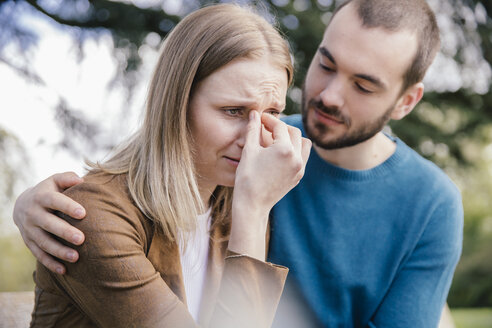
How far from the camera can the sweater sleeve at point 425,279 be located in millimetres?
2238

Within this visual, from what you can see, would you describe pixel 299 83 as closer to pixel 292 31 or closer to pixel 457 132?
pixel 292 31

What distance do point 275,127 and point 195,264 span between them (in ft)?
2.17

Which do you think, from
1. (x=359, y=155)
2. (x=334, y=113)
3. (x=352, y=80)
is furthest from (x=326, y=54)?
(x=359, y=155)

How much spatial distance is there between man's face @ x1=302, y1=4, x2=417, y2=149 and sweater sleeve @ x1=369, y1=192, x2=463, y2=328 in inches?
22.0

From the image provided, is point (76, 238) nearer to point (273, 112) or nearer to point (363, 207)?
point (273, 112)

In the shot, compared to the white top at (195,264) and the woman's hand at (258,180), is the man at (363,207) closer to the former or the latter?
the white top at (195,264)

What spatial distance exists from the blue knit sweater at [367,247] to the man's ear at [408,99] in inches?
14.7

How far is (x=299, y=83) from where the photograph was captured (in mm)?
4305

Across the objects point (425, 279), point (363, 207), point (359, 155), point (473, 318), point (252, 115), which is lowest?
Result: point (473, 318)

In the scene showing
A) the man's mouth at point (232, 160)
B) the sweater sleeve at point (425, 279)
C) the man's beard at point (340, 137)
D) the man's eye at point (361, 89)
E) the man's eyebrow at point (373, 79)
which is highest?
the man's eyebrow at point (373, 79)

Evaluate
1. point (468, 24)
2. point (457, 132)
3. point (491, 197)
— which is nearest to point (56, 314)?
point (457, 132)

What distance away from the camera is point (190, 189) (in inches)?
72.7

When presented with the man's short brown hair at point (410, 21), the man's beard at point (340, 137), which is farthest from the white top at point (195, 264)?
the man's short brown hair at point (410, 21)

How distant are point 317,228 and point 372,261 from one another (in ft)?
0.99
